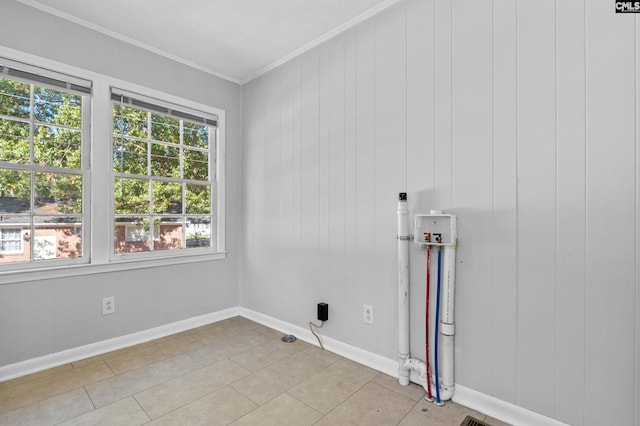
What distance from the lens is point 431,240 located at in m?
1.98

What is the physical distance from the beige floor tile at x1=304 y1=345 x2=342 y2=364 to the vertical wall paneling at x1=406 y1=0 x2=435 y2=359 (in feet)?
2.17

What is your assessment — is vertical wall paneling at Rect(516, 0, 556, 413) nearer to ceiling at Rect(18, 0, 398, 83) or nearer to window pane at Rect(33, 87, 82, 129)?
ceiling at Rect(18, 0, 398, 83)

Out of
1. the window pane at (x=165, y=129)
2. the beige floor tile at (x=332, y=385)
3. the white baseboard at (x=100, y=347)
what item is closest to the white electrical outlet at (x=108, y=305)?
the white baseboard at (x=100, y=347)

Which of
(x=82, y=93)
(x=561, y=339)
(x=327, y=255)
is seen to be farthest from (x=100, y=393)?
(x=561, y=339)

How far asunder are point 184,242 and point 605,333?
10.5 ft

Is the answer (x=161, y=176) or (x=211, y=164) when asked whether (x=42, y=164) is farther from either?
(x=211, y=164)

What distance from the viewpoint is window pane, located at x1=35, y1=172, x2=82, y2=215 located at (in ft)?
7.70

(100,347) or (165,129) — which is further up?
(165,129)

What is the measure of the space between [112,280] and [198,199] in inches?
41.8

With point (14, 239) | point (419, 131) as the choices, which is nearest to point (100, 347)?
point (14, 239)

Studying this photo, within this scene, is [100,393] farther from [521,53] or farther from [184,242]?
[521,53]

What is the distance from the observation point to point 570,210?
156cm

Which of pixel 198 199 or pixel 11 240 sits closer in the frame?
pixel 11 240

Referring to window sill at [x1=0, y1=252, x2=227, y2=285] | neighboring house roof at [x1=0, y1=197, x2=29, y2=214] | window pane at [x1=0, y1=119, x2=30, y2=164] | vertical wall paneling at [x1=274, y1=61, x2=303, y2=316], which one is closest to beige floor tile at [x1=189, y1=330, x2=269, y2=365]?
vertical wall paneling at [x1=274, y1=61, x2=303, y2=316]
